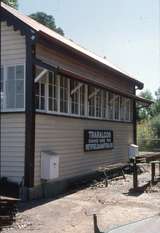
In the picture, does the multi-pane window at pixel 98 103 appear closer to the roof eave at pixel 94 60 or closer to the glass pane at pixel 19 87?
the roof eave at pixel 94 60

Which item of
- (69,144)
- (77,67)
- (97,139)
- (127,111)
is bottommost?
(69,144)

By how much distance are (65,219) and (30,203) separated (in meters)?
2.23

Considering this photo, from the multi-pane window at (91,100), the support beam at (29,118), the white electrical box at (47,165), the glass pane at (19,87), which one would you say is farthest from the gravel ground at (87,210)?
the multi-pane window at (91,100)

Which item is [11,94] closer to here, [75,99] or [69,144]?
[69,144]

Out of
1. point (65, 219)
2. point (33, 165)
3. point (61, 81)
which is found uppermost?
point (61, 81)

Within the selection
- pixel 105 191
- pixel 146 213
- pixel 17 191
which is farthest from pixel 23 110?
pixel 146 213

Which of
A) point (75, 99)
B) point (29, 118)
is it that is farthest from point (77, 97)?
point (29, 118)

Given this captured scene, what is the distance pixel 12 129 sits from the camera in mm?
12859

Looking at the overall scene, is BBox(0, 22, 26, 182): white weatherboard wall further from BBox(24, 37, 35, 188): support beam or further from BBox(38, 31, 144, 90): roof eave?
BBox(38, 31, 144, 90): roof eave

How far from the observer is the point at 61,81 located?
14.9 metres

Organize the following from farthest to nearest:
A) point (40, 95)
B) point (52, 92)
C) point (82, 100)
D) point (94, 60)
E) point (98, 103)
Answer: point (98, 103) → point (82, 100) → point (94, 60) → point (52, 92) → point (40, 95)

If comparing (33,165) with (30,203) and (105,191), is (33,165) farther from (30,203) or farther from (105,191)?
(105,191)

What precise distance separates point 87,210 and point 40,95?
13.1 feet

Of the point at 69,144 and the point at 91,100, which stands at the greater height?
the point at 91,100
